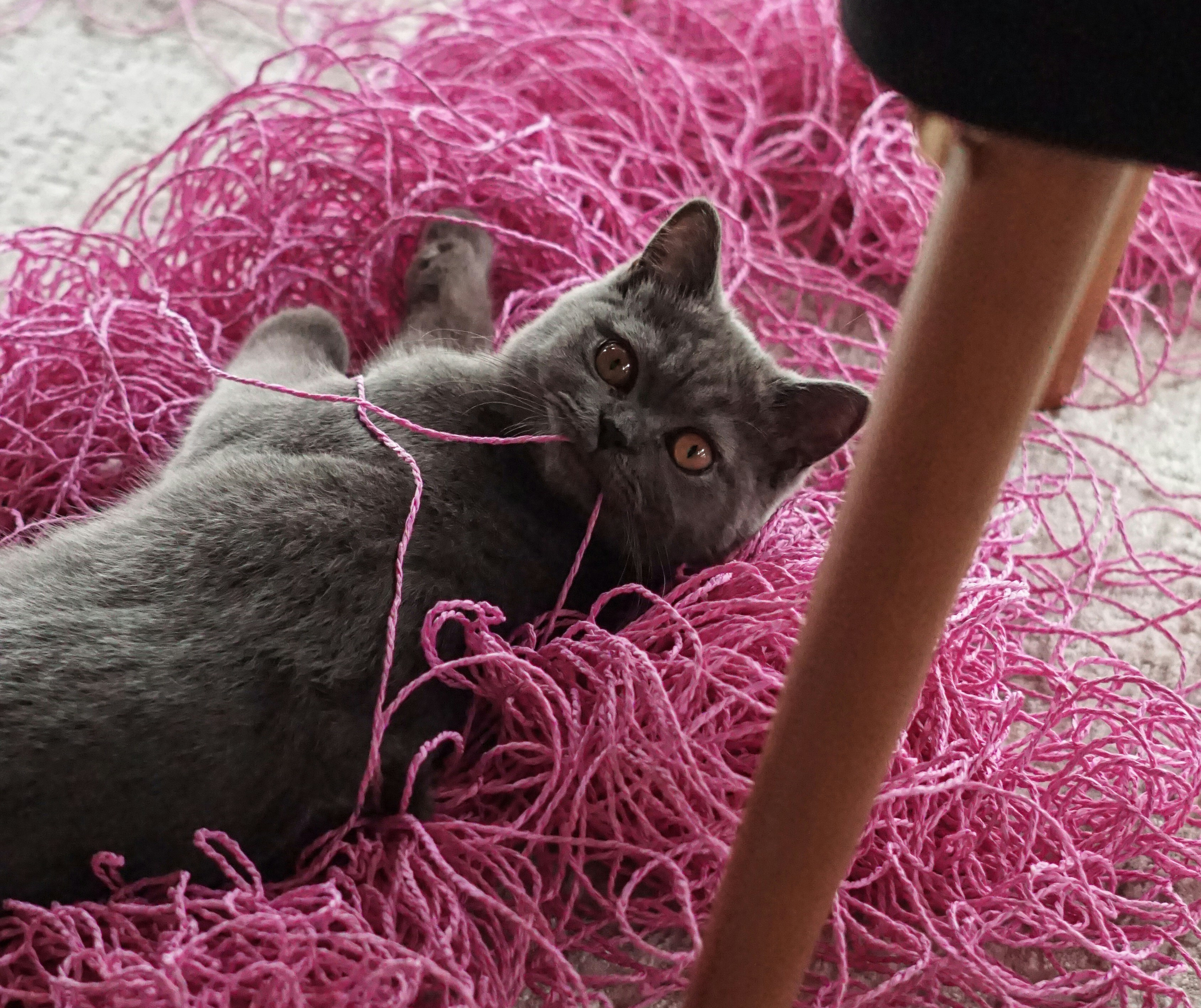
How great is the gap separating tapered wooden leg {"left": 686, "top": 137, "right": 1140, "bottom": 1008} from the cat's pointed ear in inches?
17.1

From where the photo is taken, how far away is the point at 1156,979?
0.83 meters

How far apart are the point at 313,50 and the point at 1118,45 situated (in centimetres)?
130

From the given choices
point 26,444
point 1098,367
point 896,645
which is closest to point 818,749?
point 896,645

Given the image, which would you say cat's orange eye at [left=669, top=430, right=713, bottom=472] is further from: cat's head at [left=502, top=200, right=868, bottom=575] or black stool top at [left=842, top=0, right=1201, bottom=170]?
black stool top at [left=842, top=0, right=1201, bottom=170]

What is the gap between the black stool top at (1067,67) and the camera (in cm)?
39

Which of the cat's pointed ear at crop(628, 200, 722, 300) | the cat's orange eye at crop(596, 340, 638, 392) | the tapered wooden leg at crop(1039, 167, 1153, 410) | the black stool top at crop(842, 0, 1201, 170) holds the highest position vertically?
the tapered wooden leg at crop(1039, 167, 1153, 410)

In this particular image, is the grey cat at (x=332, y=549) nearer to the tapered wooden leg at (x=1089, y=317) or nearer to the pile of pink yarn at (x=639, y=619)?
the pile of pink yarn at (x=639, y=619)

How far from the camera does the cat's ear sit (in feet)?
2.87

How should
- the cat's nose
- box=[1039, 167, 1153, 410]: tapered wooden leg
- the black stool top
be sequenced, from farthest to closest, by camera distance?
box=[1039, 167, 1153, 410]: tapered wooden leg
the cat's nose
the black stool top

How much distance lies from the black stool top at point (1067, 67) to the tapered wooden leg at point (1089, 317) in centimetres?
67

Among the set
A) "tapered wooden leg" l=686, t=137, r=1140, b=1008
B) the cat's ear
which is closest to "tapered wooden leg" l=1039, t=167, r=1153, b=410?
the cat's ear

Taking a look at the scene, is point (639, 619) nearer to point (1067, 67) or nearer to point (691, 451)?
point (691, 451)

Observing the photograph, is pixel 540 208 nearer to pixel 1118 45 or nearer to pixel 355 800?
pixel 355 800

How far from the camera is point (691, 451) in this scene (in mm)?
891
